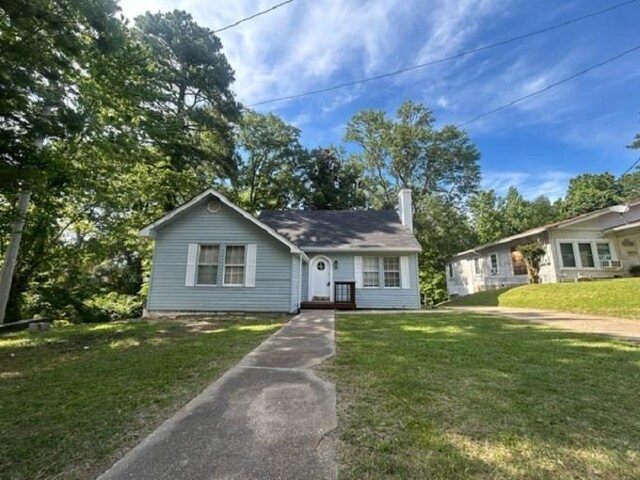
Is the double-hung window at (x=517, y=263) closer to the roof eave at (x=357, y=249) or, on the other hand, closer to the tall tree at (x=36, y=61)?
the roof eave at (x=357, y=249)

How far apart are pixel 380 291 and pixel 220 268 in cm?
645

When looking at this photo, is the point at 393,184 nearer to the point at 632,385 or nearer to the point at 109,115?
the point at 109,115

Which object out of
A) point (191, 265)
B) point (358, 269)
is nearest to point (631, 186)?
point (358, 269)

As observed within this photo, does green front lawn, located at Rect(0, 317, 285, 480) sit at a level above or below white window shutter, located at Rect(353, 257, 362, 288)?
below

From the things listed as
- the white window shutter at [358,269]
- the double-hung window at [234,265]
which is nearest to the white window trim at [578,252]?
the white window shutter at [358,269]

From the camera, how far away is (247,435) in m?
2.40

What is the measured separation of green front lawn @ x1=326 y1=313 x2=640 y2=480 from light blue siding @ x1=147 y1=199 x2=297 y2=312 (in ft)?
18.0

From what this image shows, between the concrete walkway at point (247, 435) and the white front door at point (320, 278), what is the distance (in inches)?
346

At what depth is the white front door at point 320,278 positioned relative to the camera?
41.9 feet

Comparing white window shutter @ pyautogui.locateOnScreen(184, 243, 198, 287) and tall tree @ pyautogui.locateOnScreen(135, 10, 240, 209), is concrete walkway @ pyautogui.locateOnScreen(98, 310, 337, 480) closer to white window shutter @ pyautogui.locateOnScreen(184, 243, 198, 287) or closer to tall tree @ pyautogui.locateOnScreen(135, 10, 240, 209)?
white window shutter @ pyautogui.locateOnScreen(184, 243, 198, 287)

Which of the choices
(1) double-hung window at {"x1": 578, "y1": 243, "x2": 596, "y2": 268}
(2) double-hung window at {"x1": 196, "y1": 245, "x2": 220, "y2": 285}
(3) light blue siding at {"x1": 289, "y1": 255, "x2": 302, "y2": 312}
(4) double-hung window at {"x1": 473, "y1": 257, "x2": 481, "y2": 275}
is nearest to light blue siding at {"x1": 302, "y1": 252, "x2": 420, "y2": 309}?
(3) light blue siding at {"x1": 289, "y1": 255, "x2": 302, "y2": 312}

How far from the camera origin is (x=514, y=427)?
2.48 m

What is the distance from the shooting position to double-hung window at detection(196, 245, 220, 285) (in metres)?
10.6

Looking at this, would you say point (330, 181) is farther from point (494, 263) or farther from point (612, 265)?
point (612, 265)
